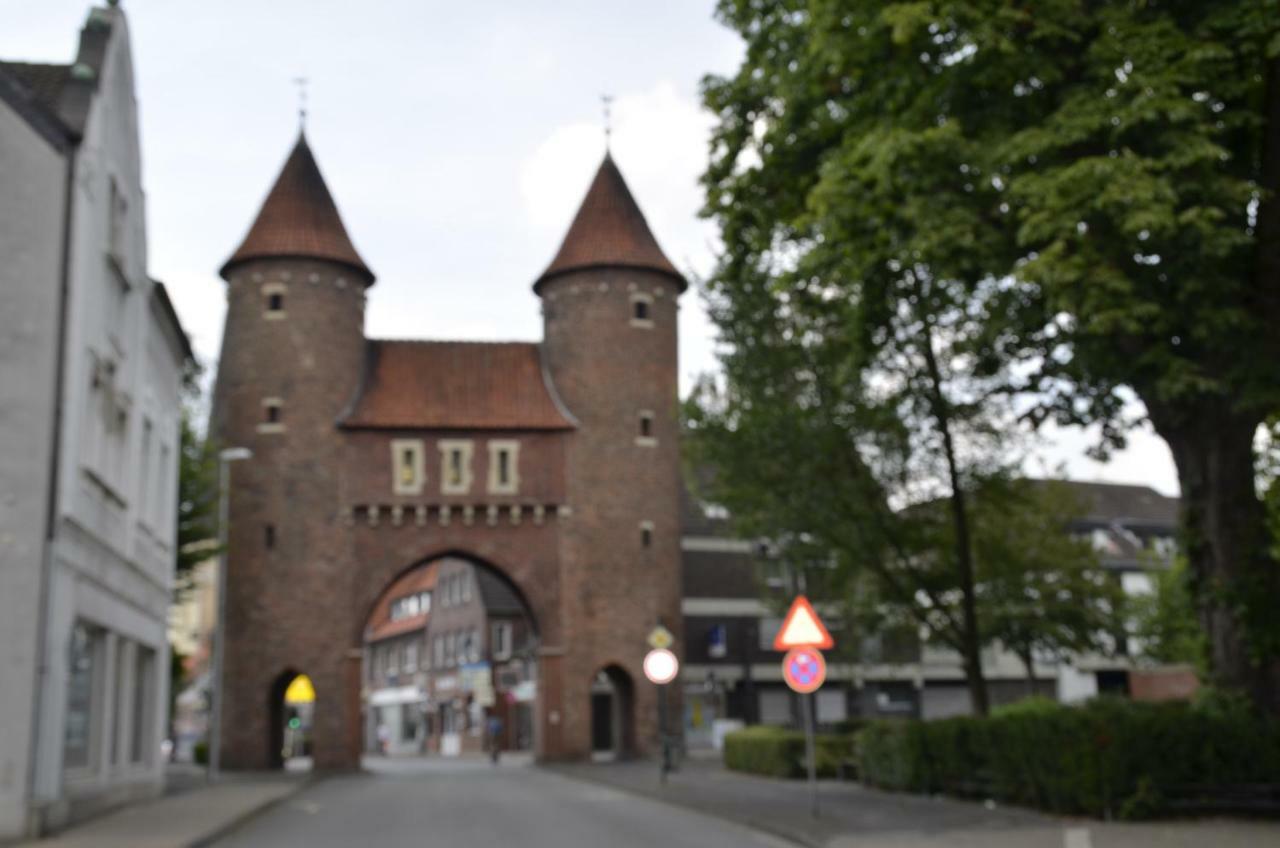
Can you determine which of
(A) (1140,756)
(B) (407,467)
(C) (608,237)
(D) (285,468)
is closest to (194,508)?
(D) (285,468)

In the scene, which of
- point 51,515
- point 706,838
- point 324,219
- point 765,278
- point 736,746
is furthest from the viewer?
point 324,219

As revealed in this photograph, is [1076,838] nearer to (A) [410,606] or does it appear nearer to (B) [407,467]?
(B) [407,467]

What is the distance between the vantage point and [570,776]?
35.8m

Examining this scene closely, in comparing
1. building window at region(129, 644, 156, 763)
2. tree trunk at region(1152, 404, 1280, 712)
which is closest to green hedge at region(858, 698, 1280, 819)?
tree trunk at region(1152, 404, 1280, 712)

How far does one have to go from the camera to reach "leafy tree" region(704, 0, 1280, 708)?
14.8 meters

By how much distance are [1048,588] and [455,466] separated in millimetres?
19587

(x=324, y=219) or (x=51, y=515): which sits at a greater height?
(x=324, y=219)

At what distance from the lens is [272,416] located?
45375 mm

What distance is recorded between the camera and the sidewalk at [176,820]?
16.0 meters

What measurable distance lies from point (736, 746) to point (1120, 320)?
21.4 metres

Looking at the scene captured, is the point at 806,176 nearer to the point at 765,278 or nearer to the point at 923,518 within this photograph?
the point at 765,278

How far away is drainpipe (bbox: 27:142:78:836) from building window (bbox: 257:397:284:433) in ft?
90.4

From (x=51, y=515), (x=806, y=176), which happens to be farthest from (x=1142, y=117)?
(x=51, y=515)

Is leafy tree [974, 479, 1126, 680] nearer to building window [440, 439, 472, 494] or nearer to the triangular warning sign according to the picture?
the triangular warning sign
